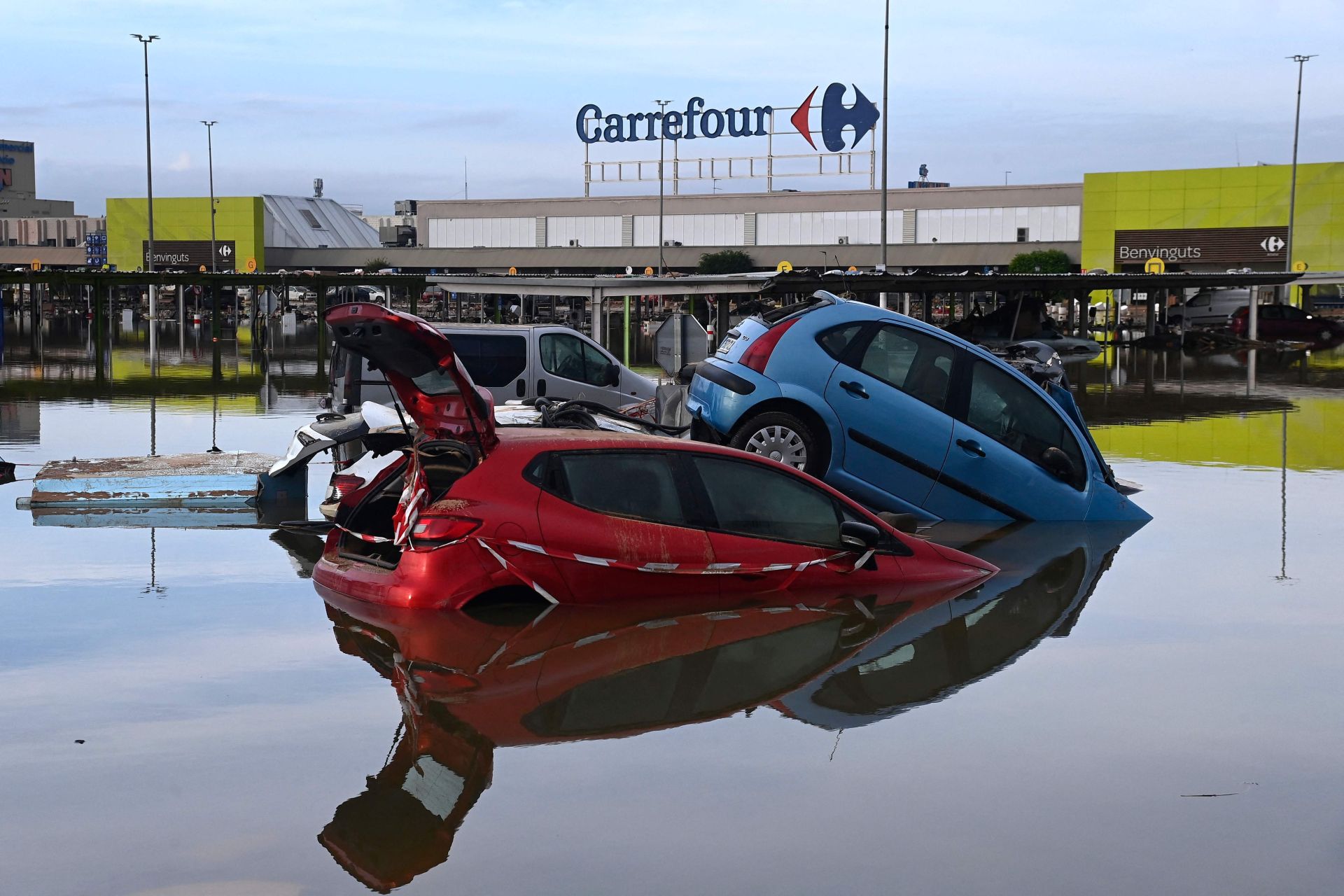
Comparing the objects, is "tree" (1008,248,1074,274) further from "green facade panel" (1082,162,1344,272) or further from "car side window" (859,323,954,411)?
"car side window" (859,323,954,411)

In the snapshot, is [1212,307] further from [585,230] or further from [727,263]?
[585,230]

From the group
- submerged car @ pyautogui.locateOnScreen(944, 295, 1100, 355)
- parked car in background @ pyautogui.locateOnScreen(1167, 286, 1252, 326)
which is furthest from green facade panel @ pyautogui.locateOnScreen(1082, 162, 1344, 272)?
submerged car @ pyautogui.locateOnScreen(944, 295, 1100, 355)

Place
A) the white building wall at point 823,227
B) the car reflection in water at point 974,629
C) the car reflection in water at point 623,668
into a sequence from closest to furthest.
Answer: the car reflection in water at point 623,668 → the car reflection in water at point 974,629 → the white building wall at point 823,227

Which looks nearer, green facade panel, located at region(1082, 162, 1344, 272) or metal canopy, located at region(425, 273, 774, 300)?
metal canopy, located at region(425, 273, 774, 300)

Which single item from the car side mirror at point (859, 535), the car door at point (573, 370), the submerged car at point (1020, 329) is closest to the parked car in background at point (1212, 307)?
the submerged car at point (1020, 329)

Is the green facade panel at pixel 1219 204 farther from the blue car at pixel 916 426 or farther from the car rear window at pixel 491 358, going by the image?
the blue car at pixel 916 426

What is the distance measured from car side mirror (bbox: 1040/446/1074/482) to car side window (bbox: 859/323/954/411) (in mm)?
977

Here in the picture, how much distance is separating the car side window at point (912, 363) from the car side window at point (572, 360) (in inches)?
277

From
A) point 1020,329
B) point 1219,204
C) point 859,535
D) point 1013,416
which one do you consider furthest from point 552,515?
point 1219,204

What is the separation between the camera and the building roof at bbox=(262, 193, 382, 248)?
101m

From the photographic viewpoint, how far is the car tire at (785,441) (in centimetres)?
1235

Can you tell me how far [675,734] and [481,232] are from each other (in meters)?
91.4

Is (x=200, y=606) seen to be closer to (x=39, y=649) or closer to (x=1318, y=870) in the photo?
(x=39, y=649)

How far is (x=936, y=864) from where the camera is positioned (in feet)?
Answer: 16.8
